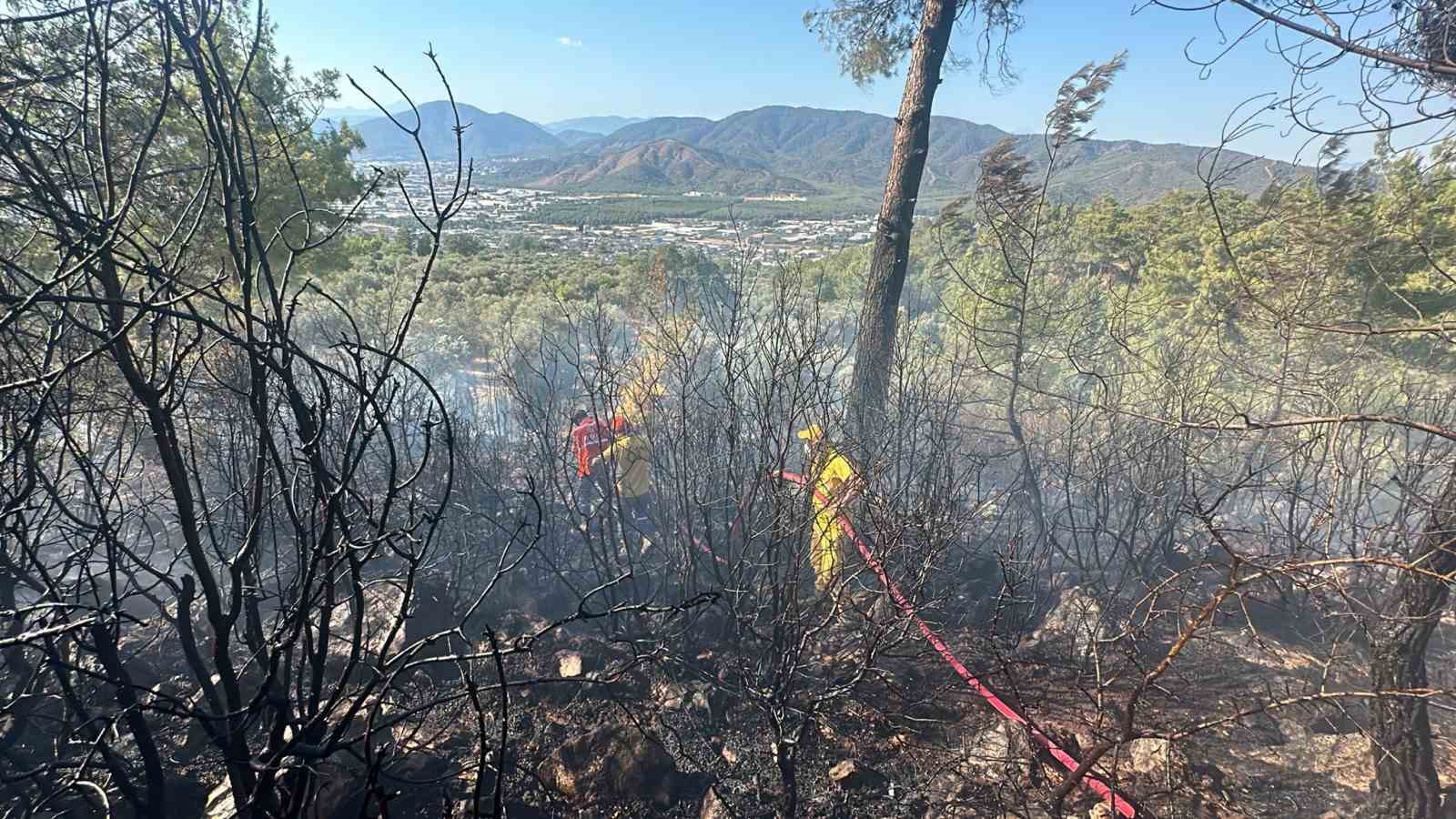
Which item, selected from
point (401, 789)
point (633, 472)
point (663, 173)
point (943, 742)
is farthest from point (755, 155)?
point (401, 789)

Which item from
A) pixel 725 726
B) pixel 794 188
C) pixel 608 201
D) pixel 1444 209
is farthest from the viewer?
pixel 794 188

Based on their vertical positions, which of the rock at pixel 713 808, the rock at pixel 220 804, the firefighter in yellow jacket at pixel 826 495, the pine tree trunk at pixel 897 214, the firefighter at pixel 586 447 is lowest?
the rock at pixel 713 808

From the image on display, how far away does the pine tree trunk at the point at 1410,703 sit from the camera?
9.41 ft

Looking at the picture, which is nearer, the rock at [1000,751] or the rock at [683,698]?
the rock at [1000,751]

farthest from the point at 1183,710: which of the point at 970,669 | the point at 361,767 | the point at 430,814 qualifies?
the point at 361,767

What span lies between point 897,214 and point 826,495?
12.0ft

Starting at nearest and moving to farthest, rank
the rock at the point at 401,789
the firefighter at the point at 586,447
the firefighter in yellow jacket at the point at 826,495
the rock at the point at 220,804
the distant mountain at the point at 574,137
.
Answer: the rock at the point at 220,804 < the rock at the point at 401,789 < the firefighter in yellow jacket at the point at 826,495 < the firefighter at the point at 586,447 < the distant mountain at the point at 574,137

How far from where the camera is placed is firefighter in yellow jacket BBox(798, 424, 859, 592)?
11.4 feet

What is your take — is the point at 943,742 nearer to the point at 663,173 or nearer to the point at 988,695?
the point at 988,695

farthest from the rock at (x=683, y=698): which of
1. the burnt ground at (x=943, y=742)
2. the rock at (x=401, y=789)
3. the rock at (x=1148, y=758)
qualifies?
the rock at (x=1148, y=758)

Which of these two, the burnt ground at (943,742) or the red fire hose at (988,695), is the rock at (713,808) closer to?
the burnt ground at (943,742)

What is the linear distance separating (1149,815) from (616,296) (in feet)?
43.5

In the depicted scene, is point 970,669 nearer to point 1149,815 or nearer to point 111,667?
point 1149,815

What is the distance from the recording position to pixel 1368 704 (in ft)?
10.4
